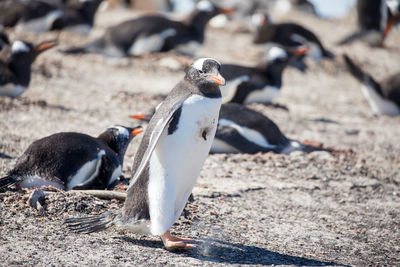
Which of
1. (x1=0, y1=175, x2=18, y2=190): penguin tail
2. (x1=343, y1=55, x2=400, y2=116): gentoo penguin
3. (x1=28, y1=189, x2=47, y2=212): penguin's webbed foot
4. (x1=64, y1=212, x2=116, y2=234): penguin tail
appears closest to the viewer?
(x1=64, y1=212, x2=116, y2=234): penguin tail

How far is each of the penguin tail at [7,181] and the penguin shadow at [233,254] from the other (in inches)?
40.0

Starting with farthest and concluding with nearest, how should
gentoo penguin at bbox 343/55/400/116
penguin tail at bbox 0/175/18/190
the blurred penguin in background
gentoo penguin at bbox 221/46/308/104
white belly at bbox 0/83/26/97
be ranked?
the blurred penguin in background → gentoo penguin at bbox 343/55/400/116 → gentoo penguin at bbox 221/46/308/104 → white belly at bbox 0/83/26/97 → penguin tail at bbox 0/175/18/190

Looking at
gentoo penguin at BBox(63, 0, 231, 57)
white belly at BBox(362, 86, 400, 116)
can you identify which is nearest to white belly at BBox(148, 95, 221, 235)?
white belly at BBox(362, 86, 400, 116)

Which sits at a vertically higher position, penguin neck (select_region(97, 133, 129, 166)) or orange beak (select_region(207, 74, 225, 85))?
orange beak (select_region(207, 74, 225, 85))

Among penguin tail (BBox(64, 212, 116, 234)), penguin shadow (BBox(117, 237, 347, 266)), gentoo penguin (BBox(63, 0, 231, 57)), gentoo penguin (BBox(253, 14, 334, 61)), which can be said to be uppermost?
penguin tail (BBox(64, 212, 116, 234))

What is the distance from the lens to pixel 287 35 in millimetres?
11297

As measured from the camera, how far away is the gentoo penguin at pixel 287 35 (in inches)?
442

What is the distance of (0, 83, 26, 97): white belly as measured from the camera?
703 cm

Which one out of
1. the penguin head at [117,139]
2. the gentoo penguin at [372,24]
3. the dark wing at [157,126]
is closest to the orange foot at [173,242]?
the dark wing at [157,126]

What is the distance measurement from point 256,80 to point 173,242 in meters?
4.59

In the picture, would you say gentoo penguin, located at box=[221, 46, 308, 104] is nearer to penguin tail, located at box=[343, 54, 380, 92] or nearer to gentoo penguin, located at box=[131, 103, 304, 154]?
penguin tail, located at box=[343, 54, 380, 92]

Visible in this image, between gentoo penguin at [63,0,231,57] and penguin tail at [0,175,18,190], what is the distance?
19.3 feet

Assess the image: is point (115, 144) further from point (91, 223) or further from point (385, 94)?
point (385, 94)

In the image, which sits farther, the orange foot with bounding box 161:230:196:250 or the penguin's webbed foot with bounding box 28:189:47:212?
the penguin's webbed foot with bounding box 28:189:47:212
